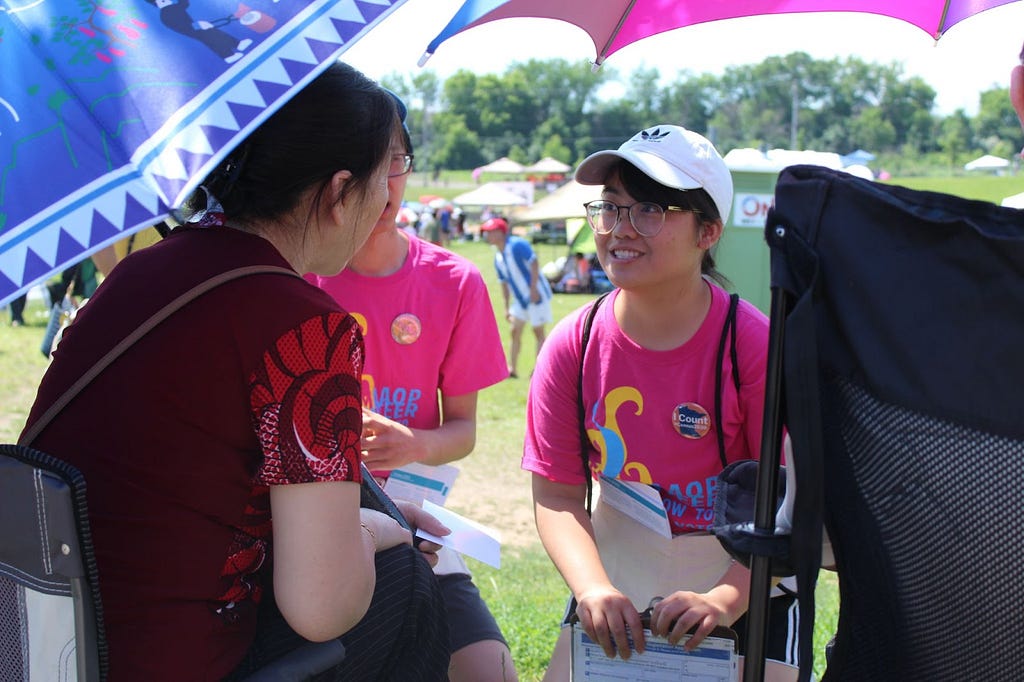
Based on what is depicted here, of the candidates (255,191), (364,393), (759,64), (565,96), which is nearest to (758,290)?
(364,393)

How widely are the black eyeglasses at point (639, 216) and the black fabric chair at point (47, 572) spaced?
153 cm

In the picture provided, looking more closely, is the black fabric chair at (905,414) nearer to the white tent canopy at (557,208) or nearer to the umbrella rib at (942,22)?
the umbrella rib at (942,22)

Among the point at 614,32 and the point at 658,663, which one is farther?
the point at 614,32

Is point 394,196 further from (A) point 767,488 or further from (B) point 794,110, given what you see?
(B) point 794,110

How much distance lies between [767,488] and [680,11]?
185cm

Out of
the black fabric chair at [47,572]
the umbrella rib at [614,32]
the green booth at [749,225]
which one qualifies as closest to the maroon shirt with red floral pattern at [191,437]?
the black fabric chair at [47,572]

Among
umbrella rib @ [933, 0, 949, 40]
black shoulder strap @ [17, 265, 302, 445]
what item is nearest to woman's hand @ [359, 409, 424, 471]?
black shoulder strap @ [17, 265, 302, 445]

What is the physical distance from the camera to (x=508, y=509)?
646cm

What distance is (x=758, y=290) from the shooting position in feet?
27.5

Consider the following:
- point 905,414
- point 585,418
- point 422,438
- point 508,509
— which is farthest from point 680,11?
point 508,509

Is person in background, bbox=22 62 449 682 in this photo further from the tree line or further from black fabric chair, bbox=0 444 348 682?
the tree line

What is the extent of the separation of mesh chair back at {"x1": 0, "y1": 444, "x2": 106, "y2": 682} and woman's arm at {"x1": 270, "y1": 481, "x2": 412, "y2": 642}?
27 cm

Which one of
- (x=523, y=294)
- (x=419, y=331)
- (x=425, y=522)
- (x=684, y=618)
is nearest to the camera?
(x=684, y=618)

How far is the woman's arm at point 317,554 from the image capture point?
148cm
